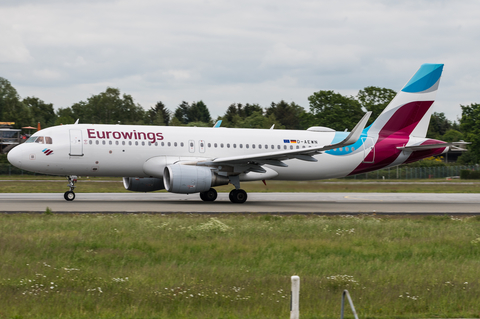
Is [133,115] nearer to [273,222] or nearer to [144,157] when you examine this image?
[144,157]

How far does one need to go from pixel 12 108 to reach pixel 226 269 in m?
117

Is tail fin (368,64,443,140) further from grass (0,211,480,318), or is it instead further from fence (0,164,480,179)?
fence (0,164,480,179)

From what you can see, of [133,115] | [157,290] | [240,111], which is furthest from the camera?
[240,111]

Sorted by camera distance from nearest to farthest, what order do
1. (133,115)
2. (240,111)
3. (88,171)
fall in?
(88,171)
(133,115)
(240,111)

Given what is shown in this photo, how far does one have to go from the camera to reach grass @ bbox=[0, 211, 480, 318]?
827 cm

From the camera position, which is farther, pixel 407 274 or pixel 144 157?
pixel 144 157

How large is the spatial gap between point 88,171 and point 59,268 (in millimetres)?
16026

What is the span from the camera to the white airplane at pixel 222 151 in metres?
25.0

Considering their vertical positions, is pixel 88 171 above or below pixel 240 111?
below

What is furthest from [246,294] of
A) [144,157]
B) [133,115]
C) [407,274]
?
[133,115]

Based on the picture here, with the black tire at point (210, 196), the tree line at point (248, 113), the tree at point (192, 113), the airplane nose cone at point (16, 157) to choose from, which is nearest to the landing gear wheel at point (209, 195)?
the black tire at point (210, 196)

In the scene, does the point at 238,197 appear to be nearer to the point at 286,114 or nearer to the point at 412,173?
the point at 412,173

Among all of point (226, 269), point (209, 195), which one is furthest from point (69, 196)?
point (226, 269)

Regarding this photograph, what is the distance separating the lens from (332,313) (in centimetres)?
813
